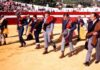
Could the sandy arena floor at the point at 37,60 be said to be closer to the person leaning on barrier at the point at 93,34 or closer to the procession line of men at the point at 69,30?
the procession line of men at the point at 69,30

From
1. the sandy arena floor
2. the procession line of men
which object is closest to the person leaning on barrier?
the procession line of men

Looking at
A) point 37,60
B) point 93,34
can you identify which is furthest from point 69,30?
point 93,34

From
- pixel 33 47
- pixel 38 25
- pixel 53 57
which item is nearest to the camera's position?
pixel 53 57

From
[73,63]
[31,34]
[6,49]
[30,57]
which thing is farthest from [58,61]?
[31,34]

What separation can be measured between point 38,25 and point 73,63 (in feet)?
9.46

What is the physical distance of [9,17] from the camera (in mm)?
24719

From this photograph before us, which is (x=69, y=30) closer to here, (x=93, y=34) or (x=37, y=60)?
(x=37, y=60)

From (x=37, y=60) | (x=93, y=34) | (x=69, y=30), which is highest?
(x=93, y=34)

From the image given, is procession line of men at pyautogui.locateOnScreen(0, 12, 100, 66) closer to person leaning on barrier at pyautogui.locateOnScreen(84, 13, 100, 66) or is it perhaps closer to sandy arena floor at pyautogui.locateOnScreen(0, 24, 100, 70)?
person leaning on barrier at pyautogui.locateOnScreen(84, 13, 100, 66)

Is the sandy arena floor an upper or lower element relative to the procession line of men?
lower

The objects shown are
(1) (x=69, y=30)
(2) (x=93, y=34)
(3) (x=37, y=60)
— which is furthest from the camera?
(1) (x=69, y=30)

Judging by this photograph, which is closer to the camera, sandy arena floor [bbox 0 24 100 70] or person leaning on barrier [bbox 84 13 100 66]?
person leaning on barrier [bbox 84 13 100 66]

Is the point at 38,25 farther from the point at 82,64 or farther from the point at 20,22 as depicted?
the point at 82,64

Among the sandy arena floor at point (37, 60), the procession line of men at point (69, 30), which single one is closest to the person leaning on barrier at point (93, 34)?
the procession line of men at point (69, 30)
